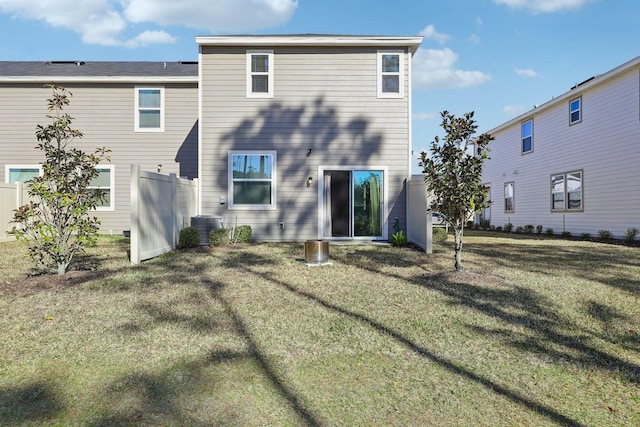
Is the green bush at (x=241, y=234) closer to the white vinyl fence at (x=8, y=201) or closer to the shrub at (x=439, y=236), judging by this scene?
the shrub at (x=439, y=236)

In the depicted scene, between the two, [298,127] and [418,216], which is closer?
[418,216]

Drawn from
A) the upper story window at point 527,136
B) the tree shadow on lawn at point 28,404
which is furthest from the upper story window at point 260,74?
the upper story window at point 527,136

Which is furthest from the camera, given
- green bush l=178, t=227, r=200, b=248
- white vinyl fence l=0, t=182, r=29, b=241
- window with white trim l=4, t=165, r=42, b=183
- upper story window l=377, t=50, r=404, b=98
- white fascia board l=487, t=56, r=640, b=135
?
window with white trim l=4, t=165, r=42, b=183

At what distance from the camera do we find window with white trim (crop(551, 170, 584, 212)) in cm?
1457

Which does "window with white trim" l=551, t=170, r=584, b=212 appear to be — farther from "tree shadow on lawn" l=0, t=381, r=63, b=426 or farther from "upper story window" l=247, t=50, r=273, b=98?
"tree shadow on lawn" l=0, t=381, r=63, b=426

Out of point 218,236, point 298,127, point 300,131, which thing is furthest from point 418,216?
point 218,236

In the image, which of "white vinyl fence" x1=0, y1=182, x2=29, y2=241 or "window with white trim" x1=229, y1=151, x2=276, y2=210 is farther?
"window with white trim" x1=229, y1=151, x2=276, y2=210

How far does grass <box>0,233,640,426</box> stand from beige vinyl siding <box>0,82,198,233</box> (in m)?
7.09

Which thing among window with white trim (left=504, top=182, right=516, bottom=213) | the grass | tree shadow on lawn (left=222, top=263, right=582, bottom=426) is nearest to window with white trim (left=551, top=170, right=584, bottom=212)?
window with white trim (left=504, top=182, right=516, bottom=213)

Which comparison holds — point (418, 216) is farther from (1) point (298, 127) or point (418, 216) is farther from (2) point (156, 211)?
(2) point (156, 211)

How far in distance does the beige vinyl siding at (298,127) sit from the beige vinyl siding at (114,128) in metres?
2.82

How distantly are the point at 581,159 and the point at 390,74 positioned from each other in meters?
8.39

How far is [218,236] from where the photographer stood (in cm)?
1010

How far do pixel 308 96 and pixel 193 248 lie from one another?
5.24 meters
